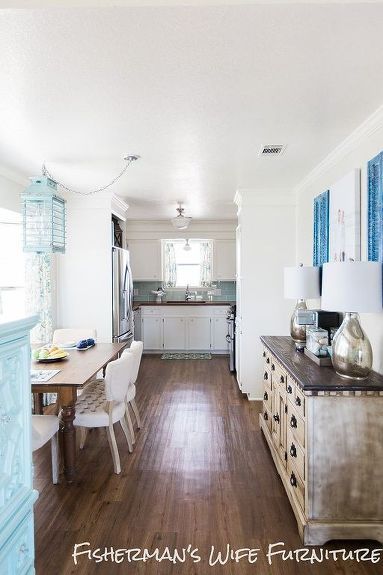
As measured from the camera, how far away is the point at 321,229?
3.34m

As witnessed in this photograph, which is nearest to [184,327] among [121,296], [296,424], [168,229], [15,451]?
[168,229]

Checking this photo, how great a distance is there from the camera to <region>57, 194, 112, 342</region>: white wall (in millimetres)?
4645

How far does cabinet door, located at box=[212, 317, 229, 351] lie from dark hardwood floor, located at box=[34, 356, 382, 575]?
3.06m

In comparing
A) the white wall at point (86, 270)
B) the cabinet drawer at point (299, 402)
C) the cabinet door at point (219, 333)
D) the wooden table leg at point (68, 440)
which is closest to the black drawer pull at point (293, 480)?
the cabinet drawer at point (299, 402)

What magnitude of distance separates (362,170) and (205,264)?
5044mm

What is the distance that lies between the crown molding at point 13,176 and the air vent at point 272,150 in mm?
2396

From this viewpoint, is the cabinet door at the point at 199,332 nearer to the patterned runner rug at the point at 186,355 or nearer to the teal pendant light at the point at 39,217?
the patterned runner rug at the point at 186,355

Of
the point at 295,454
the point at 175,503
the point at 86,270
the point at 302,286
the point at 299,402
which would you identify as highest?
the point at 86,270

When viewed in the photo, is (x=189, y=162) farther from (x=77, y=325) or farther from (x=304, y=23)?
(x=77, y=325)

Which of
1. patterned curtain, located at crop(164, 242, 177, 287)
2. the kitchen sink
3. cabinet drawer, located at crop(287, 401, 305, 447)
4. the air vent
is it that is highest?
the air vent

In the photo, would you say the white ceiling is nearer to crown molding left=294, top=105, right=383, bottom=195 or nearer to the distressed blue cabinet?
crown molding left=294, top=105, right=383, bottom=195

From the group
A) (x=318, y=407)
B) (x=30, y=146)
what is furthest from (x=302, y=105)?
(x=30, y=146)

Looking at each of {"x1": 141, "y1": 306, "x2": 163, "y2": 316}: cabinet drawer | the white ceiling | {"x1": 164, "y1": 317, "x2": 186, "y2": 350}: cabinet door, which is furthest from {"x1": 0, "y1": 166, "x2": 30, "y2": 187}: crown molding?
{"x1": 164, "y1": 317, "x2": 186, "y2": 350}: cabinet door

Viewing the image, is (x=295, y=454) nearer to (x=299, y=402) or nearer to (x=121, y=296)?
(x=299, y=402)
